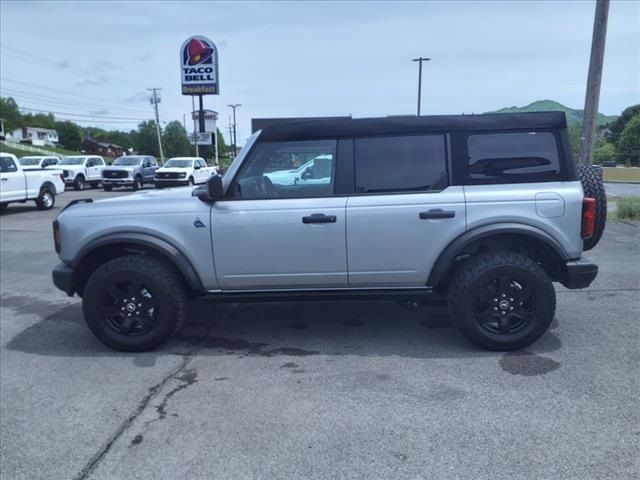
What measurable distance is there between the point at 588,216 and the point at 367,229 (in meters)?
1.70

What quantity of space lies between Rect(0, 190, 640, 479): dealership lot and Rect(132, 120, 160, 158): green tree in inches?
3234

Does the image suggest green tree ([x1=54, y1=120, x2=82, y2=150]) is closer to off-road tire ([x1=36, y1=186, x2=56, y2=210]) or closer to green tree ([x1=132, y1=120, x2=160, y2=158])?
green tree ([x1=132, y1=120, x2=160, y2=158])

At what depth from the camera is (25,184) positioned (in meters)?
15.7

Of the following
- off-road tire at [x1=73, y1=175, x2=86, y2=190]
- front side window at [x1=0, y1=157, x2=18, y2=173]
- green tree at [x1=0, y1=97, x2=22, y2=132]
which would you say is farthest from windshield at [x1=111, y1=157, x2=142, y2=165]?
green tree at [x1=0, y1=97, x2=22, y2=132]

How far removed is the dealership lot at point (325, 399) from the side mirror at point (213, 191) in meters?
1.29

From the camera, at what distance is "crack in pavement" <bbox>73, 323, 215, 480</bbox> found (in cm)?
274

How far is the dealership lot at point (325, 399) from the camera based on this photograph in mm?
2719

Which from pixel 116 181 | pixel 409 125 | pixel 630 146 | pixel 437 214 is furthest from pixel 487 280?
pixel 116 181

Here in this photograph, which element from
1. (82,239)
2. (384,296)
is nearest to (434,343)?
(384,296)

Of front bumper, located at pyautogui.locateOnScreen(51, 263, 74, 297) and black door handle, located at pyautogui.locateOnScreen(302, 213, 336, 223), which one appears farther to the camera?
front bumper, located at pyautogui.locateOnScreen(51, 263, 74, 297)

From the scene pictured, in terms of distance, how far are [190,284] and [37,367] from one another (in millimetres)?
1367

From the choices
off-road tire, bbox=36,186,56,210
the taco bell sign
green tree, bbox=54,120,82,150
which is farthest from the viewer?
green tree, bbox=54,120,82,150

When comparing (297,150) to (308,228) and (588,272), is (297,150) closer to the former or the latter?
(308,228)

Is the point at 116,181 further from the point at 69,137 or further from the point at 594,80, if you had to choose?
the point at 69,137
